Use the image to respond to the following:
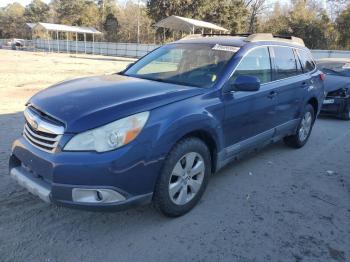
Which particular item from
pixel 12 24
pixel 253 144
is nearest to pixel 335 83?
pixel 253 144

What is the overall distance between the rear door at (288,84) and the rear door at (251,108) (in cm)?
20

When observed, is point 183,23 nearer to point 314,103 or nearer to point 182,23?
point 182,23

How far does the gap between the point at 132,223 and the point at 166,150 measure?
88 centimetres

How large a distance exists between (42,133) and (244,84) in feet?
7.04

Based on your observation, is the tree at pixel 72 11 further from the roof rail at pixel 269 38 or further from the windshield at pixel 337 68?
the roof rail at pixel 269 38

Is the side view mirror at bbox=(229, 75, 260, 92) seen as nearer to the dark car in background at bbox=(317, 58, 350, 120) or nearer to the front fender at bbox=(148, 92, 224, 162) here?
the front fender at bbox=(148, 92, 224, 162)

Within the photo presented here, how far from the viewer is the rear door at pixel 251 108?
4.21m

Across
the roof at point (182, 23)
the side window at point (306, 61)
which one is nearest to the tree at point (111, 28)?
the roof at point (182, 23)

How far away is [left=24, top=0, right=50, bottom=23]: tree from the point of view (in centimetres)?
8769

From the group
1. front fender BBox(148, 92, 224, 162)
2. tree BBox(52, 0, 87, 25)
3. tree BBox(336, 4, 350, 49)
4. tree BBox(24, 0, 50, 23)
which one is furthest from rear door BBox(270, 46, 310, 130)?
tree BBox(24, 0, 50, 23)

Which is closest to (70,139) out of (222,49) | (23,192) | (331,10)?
(23,192)

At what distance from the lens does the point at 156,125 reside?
3242 millimetres

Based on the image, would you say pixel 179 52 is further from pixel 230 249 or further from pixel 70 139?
pixel 230 249

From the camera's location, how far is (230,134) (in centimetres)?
425
